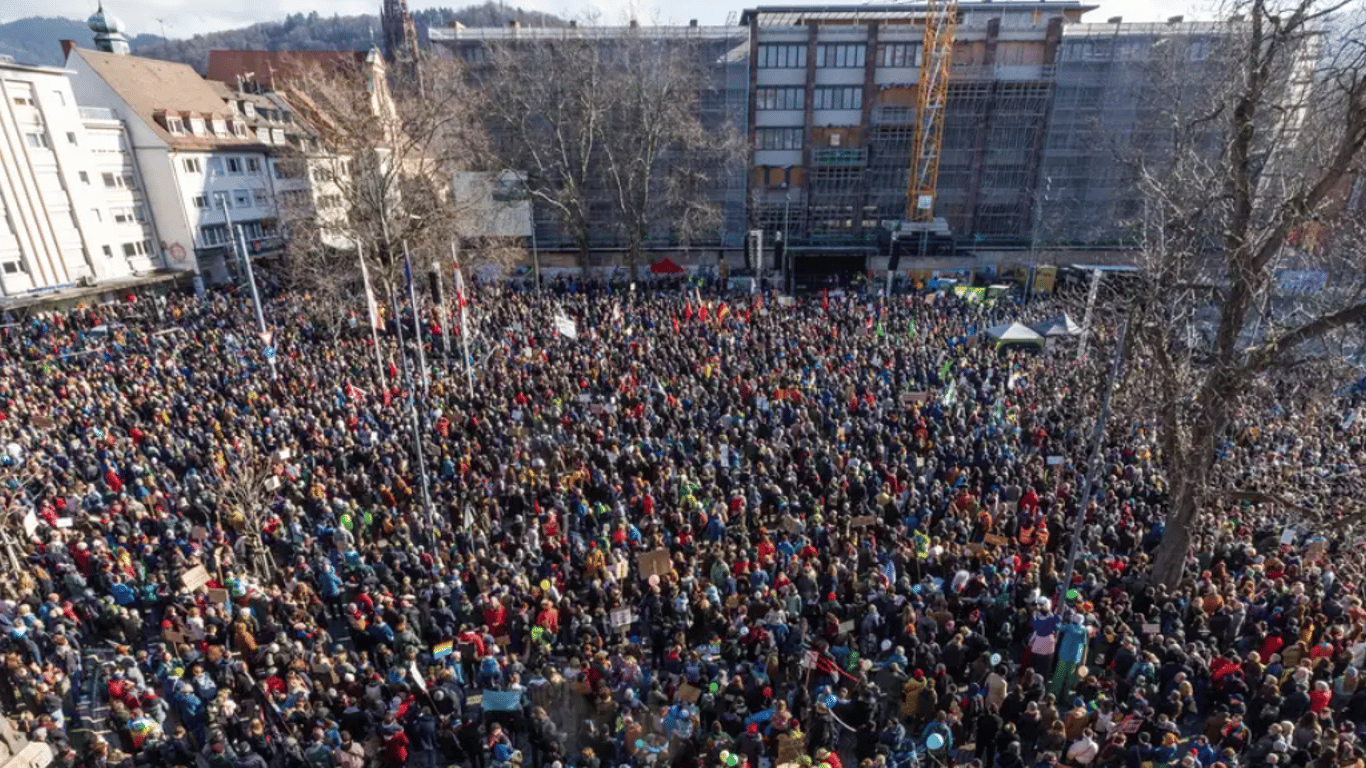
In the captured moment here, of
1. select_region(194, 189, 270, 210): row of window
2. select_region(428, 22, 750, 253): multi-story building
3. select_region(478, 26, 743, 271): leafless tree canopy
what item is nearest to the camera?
select_region(478, 26, 743, 271): leafless tree canopy

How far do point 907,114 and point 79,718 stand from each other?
44.6 m

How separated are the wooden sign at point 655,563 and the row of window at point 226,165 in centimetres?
3965

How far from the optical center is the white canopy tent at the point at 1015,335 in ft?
72.6

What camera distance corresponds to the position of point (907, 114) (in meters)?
43.0

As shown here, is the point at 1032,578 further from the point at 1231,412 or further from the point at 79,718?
the point at 79,718

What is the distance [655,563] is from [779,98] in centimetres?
3801

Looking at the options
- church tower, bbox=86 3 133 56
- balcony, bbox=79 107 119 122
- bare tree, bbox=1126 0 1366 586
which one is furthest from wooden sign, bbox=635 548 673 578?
church tower, bbox=86 3 133 56

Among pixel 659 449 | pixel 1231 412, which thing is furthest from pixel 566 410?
pixel 1231 412

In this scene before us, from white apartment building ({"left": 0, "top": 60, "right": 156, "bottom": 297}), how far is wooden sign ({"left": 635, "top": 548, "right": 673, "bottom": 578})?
3537cm

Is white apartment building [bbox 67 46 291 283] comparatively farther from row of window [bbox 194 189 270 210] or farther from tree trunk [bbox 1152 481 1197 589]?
tree trunk [bbox 1152 481 1197 589]

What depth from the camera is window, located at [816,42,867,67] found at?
42.3 m

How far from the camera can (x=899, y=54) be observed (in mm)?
42312

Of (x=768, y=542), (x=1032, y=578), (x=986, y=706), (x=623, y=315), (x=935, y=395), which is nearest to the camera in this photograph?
(x=986, y=706)

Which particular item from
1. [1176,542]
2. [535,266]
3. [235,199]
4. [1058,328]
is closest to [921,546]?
[1176,542]
